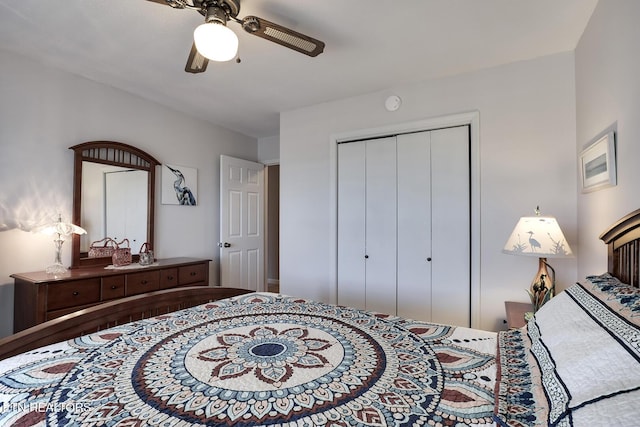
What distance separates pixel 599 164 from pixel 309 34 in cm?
196

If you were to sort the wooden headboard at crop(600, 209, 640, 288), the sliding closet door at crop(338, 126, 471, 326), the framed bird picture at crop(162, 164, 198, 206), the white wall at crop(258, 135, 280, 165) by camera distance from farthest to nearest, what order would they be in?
the white wall at crop(258, 135, 280, 165) → the framed bird picture at crop(162, 164, 198, 206) → the sliding closet door at crop(338, 126, 471, 326) → the wooden headboard at crop(600, 209, 640, 288)

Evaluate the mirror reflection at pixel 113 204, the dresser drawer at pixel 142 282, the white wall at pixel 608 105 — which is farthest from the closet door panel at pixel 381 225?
the mirror reflection at pixel 113 204

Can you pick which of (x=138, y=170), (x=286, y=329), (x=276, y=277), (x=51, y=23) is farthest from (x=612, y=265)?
(x=276, y=277)

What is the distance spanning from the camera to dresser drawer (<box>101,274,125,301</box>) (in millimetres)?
2593

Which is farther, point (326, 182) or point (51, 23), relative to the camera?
point (326, 182)

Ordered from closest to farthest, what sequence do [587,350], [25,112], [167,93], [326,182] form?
[587,350], [25,112], [167,93], [326,182]

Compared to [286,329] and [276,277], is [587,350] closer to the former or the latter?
[286,329]

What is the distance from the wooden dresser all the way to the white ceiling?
170 centimetres

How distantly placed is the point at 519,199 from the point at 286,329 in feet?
6.88

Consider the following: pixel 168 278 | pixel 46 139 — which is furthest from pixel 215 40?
pixel 168 278

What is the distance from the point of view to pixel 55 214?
2635 mm

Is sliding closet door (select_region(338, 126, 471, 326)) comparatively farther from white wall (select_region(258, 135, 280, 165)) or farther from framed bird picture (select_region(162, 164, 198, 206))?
framed bird picture (select_region(162, 164, 198, 206))

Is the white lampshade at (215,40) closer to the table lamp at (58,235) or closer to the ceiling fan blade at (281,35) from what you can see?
the ceiling fan blade at (281,35)

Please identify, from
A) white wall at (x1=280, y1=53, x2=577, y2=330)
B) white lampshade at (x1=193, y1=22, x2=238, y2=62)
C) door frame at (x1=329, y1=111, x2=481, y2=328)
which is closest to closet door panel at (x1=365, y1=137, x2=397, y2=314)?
door frame at (x1=329, y1=111, x2=481, y2=328)
